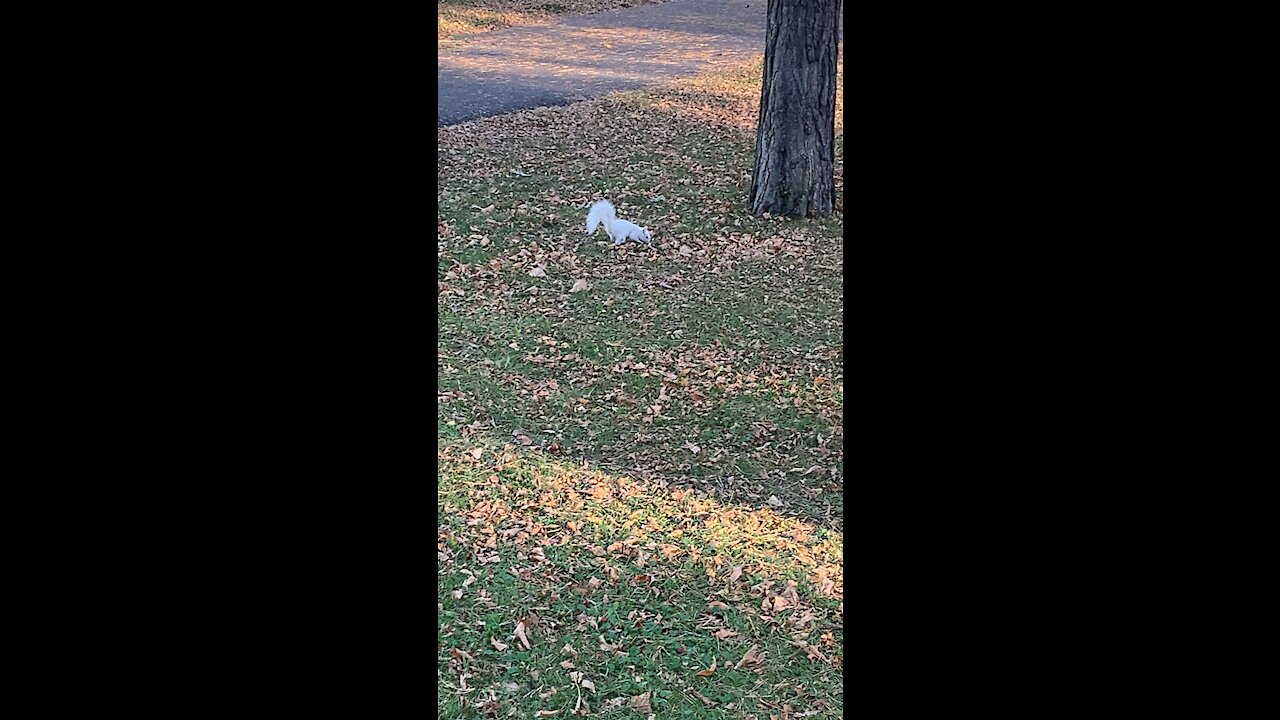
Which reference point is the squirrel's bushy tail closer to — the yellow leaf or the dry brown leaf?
the yellow leaf

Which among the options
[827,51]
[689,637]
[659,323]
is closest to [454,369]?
[659,323]

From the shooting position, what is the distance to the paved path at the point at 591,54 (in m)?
13.2

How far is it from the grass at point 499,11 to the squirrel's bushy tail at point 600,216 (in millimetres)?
9098

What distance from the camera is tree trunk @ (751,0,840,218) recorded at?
8820mm

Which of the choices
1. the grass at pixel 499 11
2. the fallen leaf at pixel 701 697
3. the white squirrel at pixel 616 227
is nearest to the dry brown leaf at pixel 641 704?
the fallen leaf at pixel 701 697

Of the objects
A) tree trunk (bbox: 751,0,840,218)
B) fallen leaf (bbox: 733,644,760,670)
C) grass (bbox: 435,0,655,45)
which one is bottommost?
fallen leaf (bbox: 733,644,760,670)

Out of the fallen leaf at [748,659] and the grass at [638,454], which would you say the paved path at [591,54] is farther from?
the fallen leaf at [748,659]

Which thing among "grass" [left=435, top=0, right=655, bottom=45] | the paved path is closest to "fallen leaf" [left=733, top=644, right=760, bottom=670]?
the paved path

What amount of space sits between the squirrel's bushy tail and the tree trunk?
1244 millimetres

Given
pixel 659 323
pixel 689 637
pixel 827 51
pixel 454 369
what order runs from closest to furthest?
pixel 689 637, pixel 454 369, pixel 659 323, pixel 827 51
